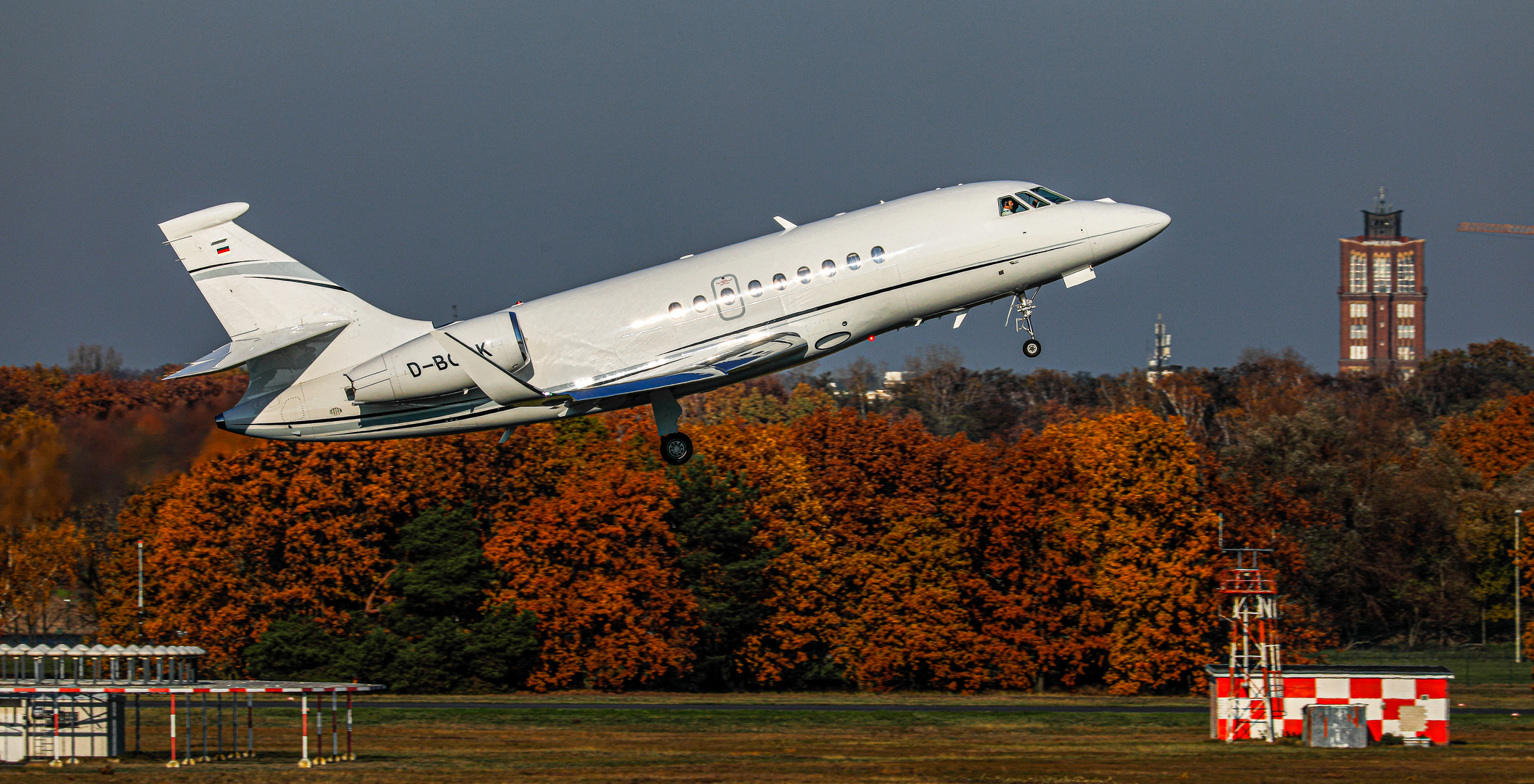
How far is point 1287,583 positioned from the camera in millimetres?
77938

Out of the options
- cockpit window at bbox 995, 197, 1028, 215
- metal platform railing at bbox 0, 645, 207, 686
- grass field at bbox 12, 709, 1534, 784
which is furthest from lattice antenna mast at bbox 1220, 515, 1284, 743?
metal platform railing at bbox 0, 645, 207, 686

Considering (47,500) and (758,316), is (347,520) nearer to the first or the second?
(47,500)

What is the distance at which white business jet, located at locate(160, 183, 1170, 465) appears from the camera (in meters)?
33.1

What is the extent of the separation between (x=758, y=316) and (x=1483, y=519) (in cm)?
7639

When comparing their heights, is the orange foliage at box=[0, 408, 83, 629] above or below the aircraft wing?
below

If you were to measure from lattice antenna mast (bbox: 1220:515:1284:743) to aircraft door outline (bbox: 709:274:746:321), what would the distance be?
63.8 feet

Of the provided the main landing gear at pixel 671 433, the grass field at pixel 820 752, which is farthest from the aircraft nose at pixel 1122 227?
the grass field at pixel 820 752

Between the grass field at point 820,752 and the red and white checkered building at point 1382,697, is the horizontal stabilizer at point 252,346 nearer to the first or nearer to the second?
the grass field at point 820,752

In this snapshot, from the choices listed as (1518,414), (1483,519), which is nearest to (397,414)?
(1483,519)

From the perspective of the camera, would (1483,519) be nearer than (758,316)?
No

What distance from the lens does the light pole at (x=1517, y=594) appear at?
83188 millimetres

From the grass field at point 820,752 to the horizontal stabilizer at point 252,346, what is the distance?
31.4ft

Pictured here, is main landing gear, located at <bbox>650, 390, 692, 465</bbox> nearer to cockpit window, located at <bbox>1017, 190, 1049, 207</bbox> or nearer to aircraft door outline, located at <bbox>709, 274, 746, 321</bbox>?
aircraft door outline, located at <bbox>709, 274, 746, 321</bbox>

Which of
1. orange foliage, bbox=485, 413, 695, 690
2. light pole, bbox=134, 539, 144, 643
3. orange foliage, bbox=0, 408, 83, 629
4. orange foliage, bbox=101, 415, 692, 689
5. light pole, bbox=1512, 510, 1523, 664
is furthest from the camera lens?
light pole, bbox=1512, 510, 1523, 664
